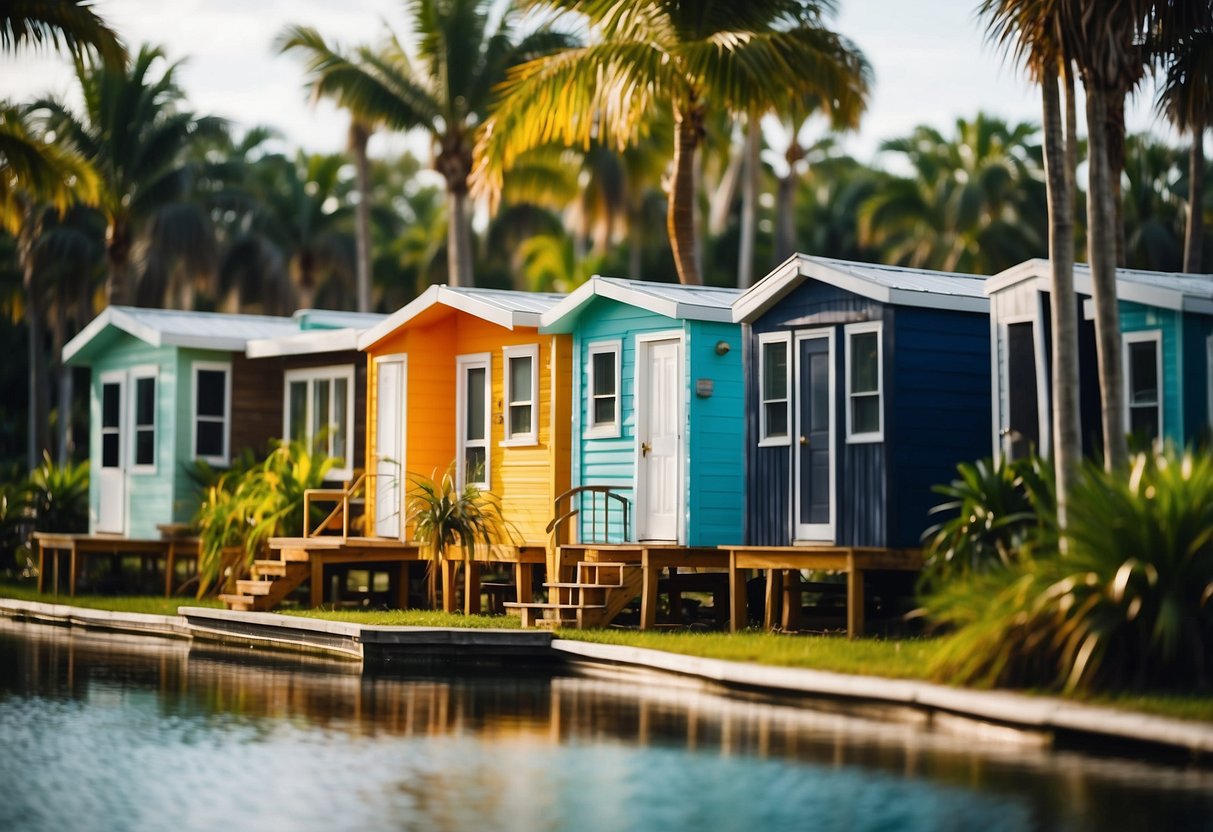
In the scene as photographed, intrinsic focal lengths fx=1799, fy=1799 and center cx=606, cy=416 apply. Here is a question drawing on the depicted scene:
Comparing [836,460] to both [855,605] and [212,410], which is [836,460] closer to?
[855,605]

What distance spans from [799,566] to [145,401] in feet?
49.7

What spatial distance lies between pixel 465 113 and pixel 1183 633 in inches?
942

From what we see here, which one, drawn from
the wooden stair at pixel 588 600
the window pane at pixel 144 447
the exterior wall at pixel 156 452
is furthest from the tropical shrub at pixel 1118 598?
the window pane at pixel 144 447

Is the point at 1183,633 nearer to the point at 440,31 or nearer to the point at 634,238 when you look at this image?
the point at 440,31

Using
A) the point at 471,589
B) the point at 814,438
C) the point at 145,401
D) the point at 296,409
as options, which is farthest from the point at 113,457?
the point at 814,438

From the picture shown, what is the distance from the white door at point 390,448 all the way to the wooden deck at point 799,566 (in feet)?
20.7

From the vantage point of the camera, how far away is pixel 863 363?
1911 cm

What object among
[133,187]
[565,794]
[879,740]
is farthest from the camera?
[133,187]

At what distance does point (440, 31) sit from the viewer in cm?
3419

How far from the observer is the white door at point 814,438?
1934 centimetres

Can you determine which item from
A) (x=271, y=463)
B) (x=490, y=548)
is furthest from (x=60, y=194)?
(x=490, y=548)

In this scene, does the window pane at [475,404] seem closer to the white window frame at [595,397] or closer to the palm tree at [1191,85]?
the white window frame at [595,397]

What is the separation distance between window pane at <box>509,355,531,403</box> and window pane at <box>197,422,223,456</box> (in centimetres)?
760

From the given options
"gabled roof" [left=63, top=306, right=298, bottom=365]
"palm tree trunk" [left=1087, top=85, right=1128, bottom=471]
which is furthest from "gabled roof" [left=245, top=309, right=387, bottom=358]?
"palm tree trunk" [left=1087, top=85, right=1128, bottom=471]
